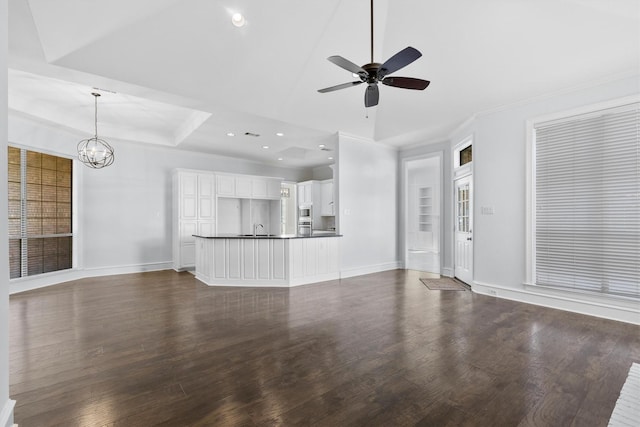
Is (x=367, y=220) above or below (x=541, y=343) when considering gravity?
above

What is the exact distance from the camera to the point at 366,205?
6785 millimetres

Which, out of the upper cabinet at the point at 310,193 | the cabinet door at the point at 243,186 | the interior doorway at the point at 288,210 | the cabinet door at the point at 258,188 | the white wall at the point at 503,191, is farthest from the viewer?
the interior doorway at the point at 288,210

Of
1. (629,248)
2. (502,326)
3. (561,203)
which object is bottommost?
(502,326)

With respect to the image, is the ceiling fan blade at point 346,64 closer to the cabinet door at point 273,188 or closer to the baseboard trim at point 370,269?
the baseboard trim at point 370,269

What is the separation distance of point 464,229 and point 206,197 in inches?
232

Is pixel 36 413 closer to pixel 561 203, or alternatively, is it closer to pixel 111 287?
pixel 111 287

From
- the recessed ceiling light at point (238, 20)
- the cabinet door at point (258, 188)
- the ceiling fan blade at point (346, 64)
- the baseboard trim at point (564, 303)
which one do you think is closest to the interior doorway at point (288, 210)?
the cabinet door at point (258, 188)

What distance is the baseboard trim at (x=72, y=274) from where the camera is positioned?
17.3ft

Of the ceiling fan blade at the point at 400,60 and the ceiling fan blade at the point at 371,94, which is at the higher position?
the ceiling fan blade at the point at 400,60

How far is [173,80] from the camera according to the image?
399 cm

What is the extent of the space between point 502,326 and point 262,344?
8.91 feet

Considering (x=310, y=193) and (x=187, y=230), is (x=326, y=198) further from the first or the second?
(x=187, y=230)

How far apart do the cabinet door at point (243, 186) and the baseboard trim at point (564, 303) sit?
5798mm

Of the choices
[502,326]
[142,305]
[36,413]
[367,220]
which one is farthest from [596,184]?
[142,305]
